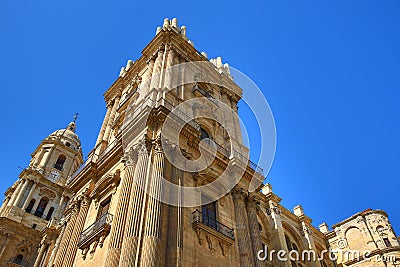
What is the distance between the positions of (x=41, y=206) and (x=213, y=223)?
2817cm

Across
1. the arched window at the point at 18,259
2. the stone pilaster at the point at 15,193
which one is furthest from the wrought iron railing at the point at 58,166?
the arched window at the point at 18,259

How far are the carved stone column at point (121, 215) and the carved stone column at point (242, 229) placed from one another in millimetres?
5893

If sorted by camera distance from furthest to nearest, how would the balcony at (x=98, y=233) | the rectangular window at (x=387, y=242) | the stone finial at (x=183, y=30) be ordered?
the stone finial at (x=183, y=30) → the rectangular window at (x=387, y=242) → the balcony at (x=98, y=233)

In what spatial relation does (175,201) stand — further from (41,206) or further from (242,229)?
(41,206)

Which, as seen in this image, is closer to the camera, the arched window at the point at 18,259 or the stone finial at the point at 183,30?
the stone finial at the point at 183,30

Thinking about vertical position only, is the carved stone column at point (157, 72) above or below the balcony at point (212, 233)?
above

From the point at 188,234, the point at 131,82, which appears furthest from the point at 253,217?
the point at 131,82

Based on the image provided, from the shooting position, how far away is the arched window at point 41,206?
37234 mm

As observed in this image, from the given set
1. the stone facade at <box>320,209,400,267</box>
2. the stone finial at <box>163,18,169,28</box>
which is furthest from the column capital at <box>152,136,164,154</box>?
the stone facade at <box>320,209,400,267</box>

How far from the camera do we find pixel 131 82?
27.9 meters

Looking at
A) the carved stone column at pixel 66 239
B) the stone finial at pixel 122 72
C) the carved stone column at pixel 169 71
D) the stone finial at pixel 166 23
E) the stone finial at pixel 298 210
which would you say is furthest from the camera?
the stone finial at pixel 298 210

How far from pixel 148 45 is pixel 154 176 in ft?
47.6

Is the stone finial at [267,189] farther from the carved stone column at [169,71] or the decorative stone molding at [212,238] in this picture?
the decorative stone molding at [212,238]

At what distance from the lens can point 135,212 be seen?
46.7 ft
